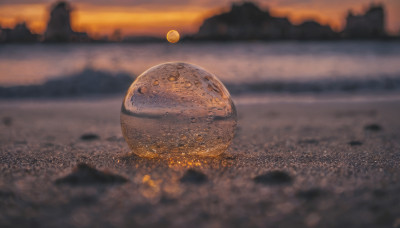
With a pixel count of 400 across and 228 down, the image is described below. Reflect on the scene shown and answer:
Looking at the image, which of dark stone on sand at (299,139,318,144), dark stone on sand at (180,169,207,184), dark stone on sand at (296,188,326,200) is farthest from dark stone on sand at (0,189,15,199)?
dark stone on sand at (299,139,318,144)

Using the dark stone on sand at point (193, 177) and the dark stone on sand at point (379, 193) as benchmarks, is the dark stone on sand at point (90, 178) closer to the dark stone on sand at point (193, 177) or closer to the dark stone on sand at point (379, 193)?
the dark stone on sand at point (193, 177)

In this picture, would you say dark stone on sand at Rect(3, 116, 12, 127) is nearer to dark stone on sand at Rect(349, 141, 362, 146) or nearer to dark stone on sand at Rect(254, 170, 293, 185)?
dark stone on sand at Rect(254, 170, 293, 185)

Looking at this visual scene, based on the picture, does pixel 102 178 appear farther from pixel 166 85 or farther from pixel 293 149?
pixel 293 149

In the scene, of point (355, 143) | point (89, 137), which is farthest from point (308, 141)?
point (89, 137)

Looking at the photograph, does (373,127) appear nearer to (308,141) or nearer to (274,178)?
(308,141)

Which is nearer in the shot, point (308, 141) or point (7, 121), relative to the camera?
point (308, 141)

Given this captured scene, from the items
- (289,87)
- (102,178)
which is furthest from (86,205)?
(289,87)
